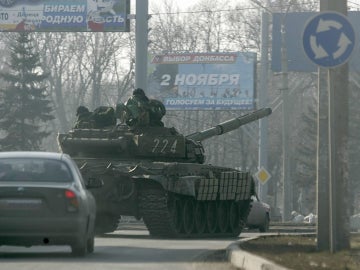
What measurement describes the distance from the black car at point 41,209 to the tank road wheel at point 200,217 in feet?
32.5

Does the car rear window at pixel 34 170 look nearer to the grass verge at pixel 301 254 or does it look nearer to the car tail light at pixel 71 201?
the car tail light at pixel 71 201

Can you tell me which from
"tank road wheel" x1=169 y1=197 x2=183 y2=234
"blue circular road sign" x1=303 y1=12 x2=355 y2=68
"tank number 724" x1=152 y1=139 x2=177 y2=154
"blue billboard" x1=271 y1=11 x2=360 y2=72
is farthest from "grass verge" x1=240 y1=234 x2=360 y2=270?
"blue billboard" x1=271 y1=11 x2=360 y2=72

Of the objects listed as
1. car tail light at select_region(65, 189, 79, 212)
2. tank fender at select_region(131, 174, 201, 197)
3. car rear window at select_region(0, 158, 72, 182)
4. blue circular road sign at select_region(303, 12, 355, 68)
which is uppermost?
blue circular road sign at select_region(303, 12, 355, 68)

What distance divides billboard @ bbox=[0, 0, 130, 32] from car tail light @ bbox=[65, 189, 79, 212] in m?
28.5

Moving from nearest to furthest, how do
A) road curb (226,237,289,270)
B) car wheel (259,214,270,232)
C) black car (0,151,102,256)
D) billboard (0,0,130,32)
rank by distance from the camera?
road curb (226,237,289,270), black car (0,151,102,256), car wheel (259,214,270,232), billboard (0,0,130,32)

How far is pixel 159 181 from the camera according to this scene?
78.3 ft

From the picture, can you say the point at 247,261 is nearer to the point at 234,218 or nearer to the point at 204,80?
the point at 234,218

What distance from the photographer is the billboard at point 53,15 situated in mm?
45094

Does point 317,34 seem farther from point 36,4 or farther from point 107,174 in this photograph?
point 36,4

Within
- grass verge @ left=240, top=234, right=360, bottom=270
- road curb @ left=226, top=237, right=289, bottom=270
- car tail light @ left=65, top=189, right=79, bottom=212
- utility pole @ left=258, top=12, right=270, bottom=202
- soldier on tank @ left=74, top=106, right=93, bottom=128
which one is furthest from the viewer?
utility pole @ left=258, top=12, right=270, bottom=202

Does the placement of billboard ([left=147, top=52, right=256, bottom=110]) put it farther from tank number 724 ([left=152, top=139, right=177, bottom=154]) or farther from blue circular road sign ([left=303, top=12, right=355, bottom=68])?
blue circular road sign ([left=303, top=12, right=355, bottom=68])

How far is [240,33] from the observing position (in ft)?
249

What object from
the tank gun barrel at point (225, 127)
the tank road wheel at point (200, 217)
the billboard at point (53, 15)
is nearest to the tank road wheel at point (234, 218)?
the tank road wheel at point (200, 217)

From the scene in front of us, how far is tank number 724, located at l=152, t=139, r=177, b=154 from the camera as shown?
25391 mm
